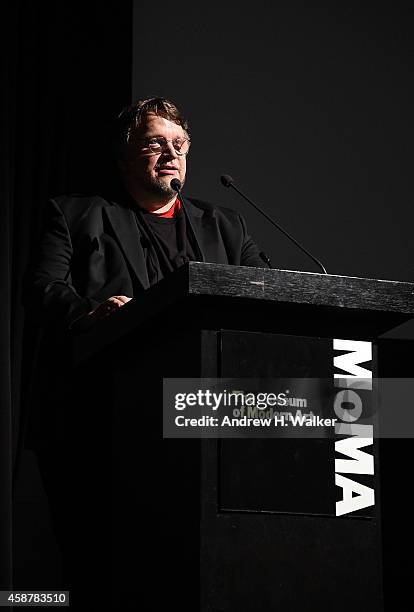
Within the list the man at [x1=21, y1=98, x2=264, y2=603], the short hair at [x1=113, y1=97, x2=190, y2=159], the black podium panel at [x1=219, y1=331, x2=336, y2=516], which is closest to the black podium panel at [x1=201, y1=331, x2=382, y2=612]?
the black podium panel at [x1=219, y1=331, x2=336, y2=516]

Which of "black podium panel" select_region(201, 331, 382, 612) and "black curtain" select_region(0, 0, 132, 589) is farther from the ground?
"black curtain" select_region(0, 0, 132, 589)

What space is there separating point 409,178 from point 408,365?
0.69 meters

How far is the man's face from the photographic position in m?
2.44

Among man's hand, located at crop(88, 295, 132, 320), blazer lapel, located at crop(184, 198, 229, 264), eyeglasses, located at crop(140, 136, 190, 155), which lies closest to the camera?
man's hand, located at crop(88, 295, 132, 320)

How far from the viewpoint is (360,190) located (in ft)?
10.4

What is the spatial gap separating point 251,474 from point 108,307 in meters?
0.48

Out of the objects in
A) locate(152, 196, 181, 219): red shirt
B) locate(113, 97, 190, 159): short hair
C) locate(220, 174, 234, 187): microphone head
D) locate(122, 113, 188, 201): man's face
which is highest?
locate(113, 97, 190, 159): short hair

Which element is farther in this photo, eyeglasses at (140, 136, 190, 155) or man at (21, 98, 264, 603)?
eyeglasses at (140, 136, 190, 155)

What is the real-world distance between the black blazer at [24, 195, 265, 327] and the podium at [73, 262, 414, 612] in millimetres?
472

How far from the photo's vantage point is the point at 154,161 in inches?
96.9

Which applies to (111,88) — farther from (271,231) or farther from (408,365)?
(408,365)

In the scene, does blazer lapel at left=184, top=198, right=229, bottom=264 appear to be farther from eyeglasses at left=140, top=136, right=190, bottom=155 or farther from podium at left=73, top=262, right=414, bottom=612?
podium at left=73, top=262, right=414, bottom=612

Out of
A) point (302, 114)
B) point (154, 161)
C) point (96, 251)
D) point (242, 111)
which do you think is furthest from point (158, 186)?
point (302, 114)

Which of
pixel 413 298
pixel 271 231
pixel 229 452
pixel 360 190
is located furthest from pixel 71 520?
pixel 360 190
